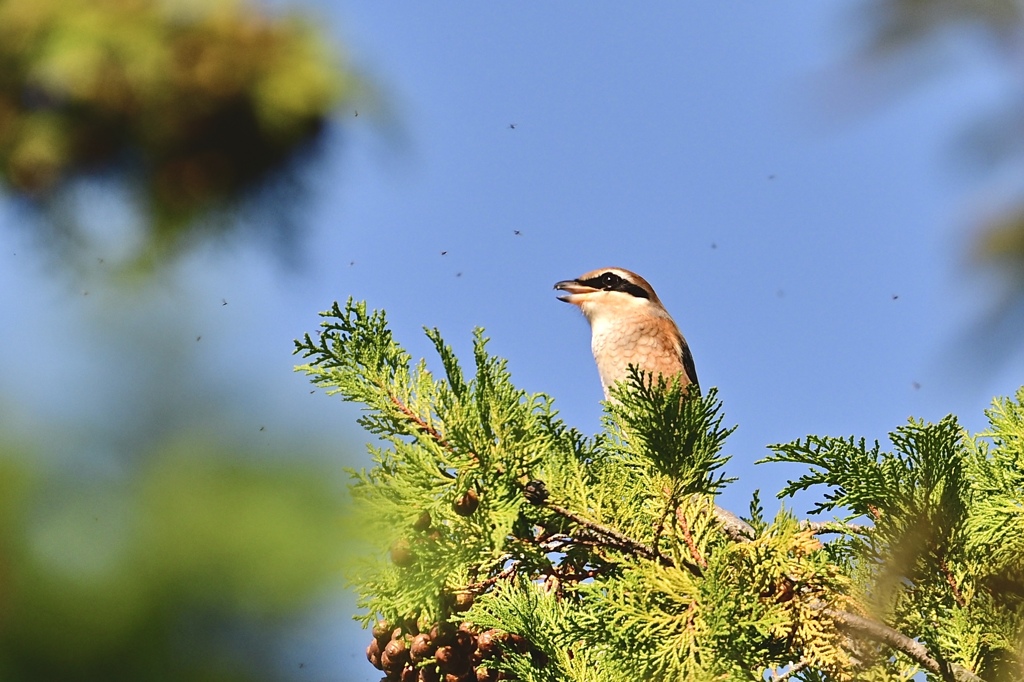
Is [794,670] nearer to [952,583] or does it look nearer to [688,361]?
[952,583]

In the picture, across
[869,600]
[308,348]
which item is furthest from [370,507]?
[869,600]

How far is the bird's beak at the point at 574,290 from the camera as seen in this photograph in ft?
14.3

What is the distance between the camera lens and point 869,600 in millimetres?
1475

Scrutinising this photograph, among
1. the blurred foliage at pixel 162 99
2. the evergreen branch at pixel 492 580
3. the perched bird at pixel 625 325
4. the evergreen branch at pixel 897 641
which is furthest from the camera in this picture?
the blurred foliage at pixel 162 99

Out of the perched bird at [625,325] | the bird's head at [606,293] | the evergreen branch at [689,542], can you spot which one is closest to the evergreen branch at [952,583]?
the evergreen branch at [689,542]

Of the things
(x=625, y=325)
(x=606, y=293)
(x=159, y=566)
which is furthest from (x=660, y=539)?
(x=606, y=293)

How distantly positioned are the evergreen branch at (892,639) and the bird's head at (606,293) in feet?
9.47

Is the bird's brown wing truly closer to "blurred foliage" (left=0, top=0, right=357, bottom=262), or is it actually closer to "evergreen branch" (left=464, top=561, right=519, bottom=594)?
"evergreen branch" (left=464, top=561, right=519, bottom=594)

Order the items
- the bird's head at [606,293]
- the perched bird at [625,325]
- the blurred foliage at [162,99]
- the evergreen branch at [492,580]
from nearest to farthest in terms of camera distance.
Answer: the evergreen branch at [492,580], the perched bird at [625,325], the bird's head at [606,293], the blurred foliage at [162,99]

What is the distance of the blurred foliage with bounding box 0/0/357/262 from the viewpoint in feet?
32.9

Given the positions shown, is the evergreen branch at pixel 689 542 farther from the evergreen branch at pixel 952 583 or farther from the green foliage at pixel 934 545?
the evergreen branch at pixel 952 583

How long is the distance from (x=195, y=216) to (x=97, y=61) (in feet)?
5.95

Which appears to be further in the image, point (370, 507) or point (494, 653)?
point (494, 653)

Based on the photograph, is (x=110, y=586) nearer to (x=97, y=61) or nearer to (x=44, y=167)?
(x=97, y=61)
